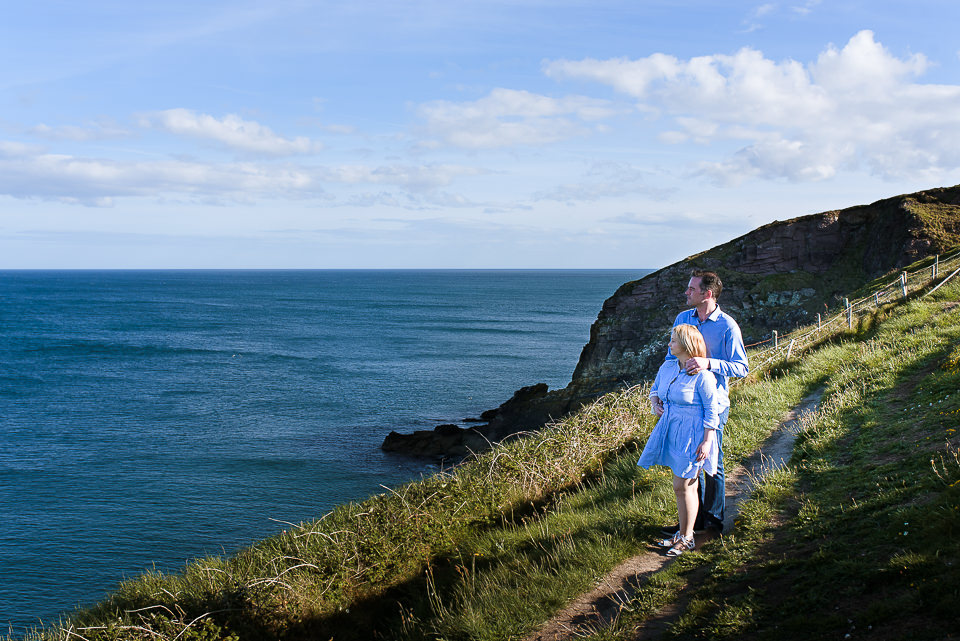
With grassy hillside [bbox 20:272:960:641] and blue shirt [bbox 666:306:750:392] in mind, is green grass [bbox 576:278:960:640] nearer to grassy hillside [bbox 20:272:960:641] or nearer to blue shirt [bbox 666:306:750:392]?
grassy hillside [bbox 20:272:960:641]

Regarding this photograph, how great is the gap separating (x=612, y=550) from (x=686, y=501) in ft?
2.76

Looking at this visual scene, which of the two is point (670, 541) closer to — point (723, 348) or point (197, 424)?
point (723, 348)

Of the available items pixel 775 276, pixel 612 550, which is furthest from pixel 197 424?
pixel 775 276

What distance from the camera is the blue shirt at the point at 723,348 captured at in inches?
215

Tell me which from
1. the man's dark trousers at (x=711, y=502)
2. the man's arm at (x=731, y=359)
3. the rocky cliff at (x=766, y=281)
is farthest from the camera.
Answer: the rocky cliff at (x=766, y=281)

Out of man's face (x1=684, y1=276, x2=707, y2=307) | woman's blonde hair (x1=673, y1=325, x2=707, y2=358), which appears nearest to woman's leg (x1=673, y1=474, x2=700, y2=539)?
woman's blonde hair (x1=673, y1=325, x2=707, y2=358)

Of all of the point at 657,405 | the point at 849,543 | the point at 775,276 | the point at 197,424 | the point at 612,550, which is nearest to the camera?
the point at 849,543

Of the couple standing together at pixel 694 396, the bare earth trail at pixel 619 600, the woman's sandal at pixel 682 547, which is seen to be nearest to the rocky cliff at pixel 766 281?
the bare earth trail at pixel 619 600

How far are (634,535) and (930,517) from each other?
96.9 inches

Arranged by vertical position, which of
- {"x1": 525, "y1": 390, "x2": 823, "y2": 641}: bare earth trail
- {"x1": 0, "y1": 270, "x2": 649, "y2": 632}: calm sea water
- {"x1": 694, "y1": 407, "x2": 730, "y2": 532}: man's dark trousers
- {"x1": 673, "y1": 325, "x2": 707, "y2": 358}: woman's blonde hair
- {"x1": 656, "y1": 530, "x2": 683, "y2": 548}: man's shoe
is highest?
{"x1": 673, "y1": 325, "x2": 707, "y2": 358}: woman's blonde hair

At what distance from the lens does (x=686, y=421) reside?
5453 mm

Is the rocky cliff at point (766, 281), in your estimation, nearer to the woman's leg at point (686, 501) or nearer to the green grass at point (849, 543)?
the green grass at point (849, 543)

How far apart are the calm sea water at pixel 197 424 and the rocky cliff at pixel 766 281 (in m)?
6.50

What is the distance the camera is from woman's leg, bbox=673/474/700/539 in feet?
18.2
